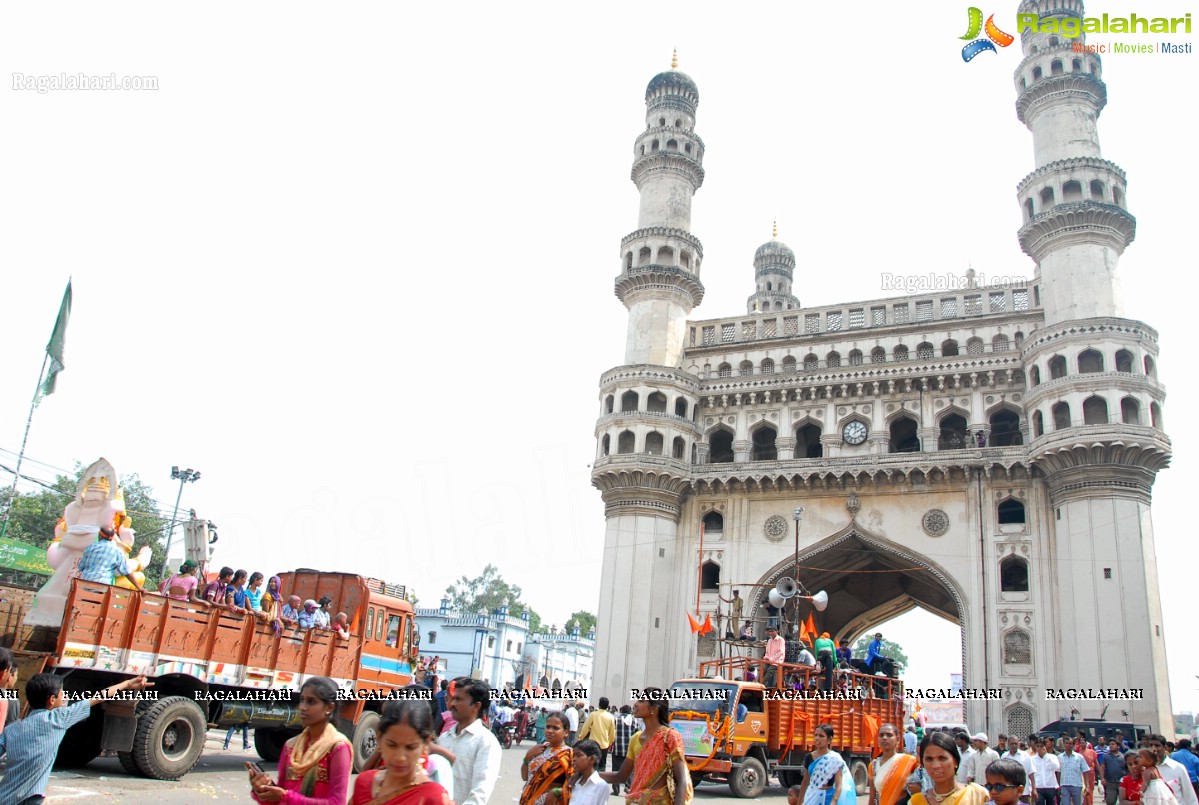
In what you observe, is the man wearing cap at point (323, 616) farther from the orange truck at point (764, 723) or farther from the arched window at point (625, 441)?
the arched window at point (625, 441)

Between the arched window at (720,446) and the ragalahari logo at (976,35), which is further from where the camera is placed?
the arched window at (720,446)

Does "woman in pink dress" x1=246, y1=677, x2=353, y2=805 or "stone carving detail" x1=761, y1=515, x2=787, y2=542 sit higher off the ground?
"stone carving detail" x1=761, y1=515, x2=787, y2=542

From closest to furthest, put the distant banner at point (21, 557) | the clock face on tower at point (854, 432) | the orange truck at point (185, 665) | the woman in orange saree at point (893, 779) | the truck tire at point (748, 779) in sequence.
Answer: the woman in orange saree at point (893, 779)
the orange truck at point (185, 665)
the truck tire at point (748, 779)
the clock face on tower at point (854, 432)
the distant banner at point (21, 557)

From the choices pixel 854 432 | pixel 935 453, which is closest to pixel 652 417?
pixel 854 432

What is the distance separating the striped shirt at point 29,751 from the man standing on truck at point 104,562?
6343mm

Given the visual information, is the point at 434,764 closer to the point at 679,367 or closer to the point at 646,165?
the point at 679,367

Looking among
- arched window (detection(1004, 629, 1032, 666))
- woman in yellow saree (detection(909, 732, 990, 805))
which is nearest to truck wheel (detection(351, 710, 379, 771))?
woman in yellow saree (detection(909, 732, 990, 805))

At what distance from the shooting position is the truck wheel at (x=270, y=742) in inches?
619

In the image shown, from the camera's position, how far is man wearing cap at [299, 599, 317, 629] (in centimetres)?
1514

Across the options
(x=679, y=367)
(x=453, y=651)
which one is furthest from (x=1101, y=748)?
(x=453, y=651)

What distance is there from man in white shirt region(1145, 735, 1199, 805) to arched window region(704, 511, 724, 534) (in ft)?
81.0

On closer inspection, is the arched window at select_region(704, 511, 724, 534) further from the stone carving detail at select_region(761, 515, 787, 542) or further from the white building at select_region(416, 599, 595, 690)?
the white building at select_region(416, 599, 595, 690)

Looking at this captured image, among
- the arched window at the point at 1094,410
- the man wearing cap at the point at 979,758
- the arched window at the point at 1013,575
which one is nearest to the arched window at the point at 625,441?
the arched window at the point at 1013,575

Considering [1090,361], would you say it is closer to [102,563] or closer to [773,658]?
[773,658]
